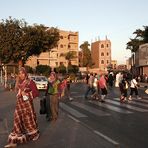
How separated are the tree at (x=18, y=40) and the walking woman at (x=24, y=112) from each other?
29.3m

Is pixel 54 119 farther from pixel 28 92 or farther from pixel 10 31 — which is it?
pixel 10 31

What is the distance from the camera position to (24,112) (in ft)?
31.3

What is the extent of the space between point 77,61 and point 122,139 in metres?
119

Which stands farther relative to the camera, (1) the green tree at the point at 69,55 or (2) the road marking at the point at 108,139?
(1) the green tree at the point at 69,55

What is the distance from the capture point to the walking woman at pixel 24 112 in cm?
945

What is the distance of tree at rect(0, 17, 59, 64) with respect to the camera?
3884 cm

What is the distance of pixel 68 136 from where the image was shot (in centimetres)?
1026

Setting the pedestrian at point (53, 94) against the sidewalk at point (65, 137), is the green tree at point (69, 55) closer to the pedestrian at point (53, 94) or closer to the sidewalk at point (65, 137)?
the pedestrian at point (53, 94)

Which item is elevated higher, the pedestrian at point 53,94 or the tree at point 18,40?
the tree at point 18,40

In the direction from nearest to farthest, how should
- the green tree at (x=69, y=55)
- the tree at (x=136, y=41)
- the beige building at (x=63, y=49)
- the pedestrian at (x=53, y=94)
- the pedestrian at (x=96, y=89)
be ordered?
the pedestrian at (x=53, y=94) < the pedestrian at (x=96, y=89) < the tree at (x=136, y=41) < the beige building at (x=63, y=49) < the green tree at (x=69, y=55)

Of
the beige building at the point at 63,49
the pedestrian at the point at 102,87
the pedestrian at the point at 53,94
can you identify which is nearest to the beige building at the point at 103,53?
the beige building at the point at 63,49

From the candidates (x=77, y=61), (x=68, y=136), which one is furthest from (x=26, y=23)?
(x=77, y=61)

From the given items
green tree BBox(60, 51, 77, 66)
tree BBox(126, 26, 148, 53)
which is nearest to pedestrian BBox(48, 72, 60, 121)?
tree BBox(126, 26, 148, 53)

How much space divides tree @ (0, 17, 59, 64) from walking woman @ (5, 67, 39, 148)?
29287 millimetres
